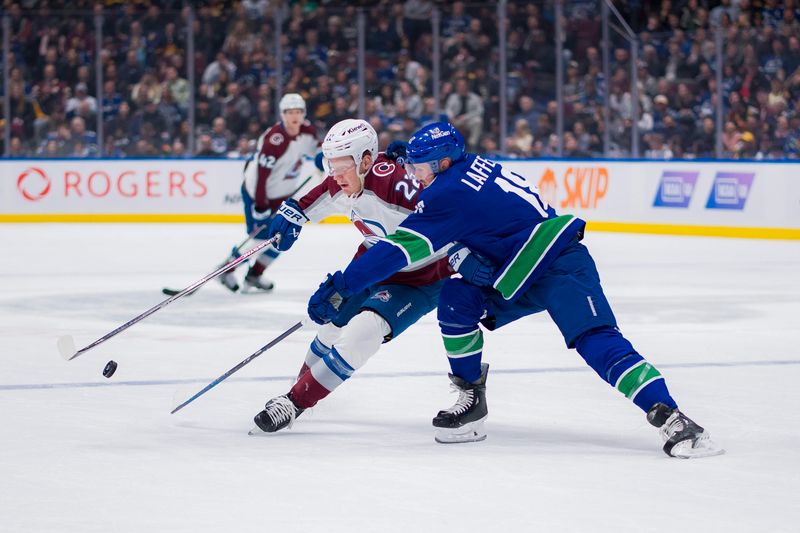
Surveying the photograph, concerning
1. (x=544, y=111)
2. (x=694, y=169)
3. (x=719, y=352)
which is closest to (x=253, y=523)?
(x=719, y=352)

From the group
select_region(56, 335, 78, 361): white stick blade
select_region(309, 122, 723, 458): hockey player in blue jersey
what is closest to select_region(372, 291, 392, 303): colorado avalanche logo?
select_region(309, 122, 723, 458): hockey player in blue jersey

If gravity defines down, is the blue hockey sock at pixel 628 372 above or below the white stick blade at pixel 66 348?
above

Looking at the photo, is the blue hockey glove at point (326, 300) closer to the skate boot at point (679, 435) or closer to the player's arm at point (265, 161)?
the skate boot at point (679, 435)

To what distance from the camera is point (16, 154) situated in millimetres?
15336

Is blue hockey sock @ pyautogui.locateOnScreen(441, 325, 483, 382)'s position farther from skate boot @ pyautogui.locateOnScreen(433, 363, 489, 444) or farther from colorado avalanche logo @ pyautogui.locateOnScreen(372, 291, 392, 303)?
colorado avalanche logo @ pyautogui.locateOnScreen(372, 291, 392, 303)

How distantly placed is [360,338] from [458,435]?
1.42 ft

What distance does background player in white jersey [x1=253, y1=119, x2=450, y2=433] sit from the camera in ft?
14.4

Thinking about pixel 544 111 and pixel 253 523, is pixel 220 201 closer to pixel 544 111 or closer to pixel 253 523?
pixel 544 111

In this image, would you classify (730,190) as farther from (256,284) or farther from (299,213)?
(299,213)

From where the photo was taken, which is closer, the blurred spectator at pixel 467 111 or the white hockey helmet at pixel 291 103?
the white hockey helmet at pixel 291 103

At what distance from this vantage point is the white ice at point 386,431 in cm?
339

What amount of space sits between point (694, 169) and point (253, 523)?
34.0ft

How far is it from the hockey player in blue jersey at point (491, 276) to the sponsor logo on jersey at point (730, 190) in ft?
28.5

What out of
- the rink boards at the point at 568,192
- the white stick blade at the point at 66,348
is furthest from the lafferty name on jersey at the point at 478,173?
the rink boards at the point at 568,192
